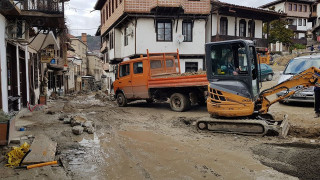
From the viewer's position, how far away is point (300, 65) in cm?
1158

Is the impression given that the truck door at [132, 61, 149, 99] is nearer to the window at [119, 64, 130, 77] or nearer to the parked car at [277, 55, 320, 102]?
the window at [119, 64, 130, 77]

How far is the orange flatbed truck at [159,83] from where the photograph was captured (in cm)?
1124

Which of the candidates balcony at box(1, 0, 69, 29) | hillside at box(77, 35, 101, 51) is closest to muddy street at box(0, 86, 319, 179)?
balcony at box(1, 0, 69, 29)

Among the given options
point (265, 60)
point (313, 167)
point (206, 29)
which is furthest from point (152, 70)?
point (206, 29)

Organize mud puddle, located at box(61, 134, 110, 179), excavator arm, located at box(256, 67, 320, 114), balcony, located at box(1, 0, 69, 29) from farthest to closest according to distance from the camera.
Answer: balcony, located at box(1, 0, 69, 29) → excavator arm, located at box(256, 67, 320, 114) → mud puddle, located at box(61, 134, 110, 179)

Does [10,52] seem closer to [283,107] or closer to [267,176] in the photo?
[267,176]

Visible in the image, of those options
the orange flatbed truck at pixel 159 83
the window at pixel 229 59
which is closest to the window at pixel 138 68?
the orange flatbed truck at pixel 159 83

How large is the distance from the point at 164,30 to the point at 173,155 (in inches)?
658

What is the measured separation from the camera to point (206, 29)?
22.1 meters

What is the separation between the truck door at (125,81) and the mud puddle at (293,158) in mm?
8668

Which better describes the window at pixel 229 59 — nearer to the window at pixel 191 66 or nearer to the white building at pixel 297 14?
the window at pixel 191 66

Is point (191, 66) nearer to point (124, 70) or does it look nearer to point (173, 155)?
point (124, 70)

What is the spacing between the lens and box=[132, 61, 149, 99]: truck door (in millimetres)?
12669

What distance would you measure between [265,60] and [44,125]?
22.8ft
